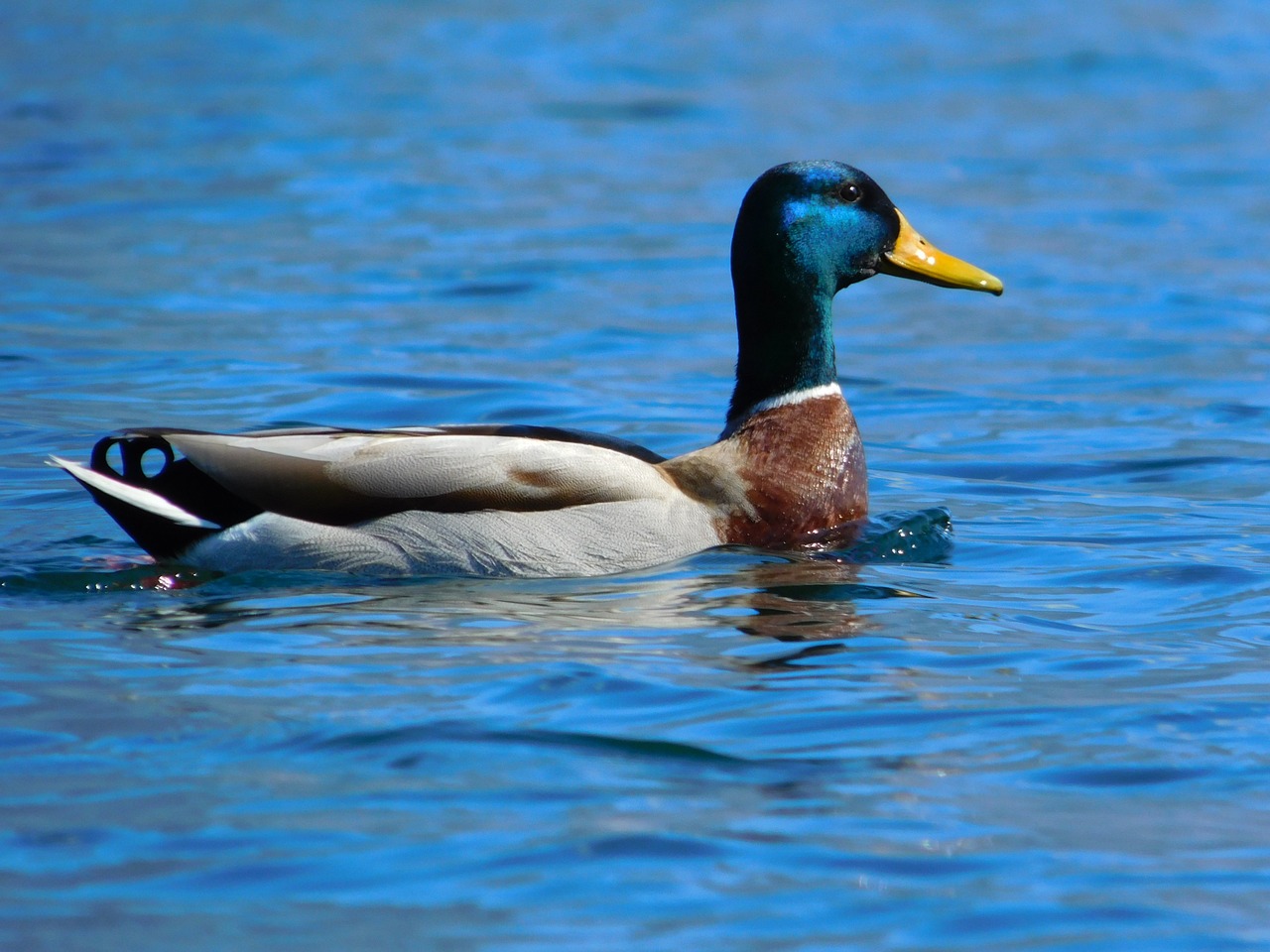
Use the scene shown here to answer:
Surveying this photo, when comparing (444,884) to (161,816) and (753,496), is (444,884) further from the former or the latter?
(753,496)

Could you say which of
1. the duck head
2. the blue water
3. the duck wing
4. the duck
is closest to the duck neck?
the duck head

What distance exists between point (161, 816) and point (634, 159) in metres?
15.1

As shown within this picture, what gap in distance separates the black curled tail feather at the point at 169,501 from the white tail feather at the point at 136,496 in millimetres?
12

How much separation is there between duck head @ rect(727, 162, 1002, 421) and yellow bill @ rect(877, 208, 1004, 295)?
0.17 meters

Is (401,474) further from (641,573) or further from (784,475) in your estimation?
(784,475)

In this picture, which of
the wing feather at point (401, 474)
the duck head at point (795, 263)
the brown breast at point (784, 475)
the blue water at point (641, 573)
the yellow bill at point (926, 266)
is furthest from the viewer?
the yellow bill at point (926, 266)

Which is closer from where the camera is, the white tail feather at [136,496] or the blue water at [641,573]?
the blue water at [641,573]

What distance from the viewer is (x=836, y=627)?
6.71 m

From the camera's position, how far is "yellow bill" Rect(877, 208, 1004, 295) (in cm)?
→ 838

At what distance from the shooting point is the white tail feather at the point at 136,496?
283 inches

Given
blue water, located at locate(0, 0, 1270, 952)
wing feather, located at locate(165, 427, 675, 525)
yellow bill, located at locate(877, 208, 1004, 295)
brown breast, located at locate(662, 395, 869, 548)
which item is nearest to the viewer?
blue water, located at locate(0, 0, 1270, 952)

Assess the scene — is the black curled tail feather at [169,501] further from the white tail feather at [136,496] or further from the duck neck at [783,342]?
the duck neck at [783,342]

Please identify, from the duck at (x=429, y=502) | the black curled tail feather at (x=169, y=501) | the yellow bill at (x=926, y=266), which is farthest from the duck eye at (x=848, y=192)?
the black curled tail feather at (x=169, y=501)

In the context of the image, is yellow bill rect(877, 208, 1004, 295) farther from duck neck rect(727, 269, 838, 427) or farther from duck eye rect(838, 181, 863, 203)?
duck neck rect(727, 269, 838, 427)
